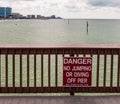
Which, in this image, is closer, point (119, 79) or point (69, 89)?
point (69, 89)

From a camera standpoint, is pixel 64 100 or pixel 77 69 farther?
pixel 77 69

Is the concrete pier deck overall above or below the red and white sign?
below

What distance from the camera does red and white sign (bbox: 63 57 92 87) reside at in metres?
7.48

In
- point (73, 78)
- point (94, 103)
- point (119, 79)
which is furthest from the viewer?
point (119, 79)

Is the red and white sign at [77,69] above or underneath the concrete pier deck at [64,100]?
above

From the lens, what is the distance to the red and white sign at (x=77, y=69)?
294 inches

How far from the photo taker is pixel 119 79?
27.2ft

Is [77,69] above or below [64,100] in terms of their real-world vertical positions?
above

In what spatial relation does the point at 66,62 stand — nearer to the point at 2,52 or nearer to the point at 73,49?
the point at 73,49

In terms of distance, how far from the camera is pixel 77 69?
751 cm

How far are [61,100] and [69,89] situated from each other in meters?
0.49

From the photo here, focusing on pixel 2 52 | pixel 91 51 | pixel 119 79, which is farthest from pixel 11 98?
pixel 119 79

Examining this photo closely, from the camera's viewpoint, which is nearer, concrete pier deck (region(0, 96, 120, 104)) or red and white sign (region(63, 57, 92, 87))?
concrete pier deck (region(0, 96, 120, 104))

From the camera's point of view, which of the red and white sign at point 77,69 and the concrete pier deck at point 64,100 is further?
the red and white sign at point 77,69
